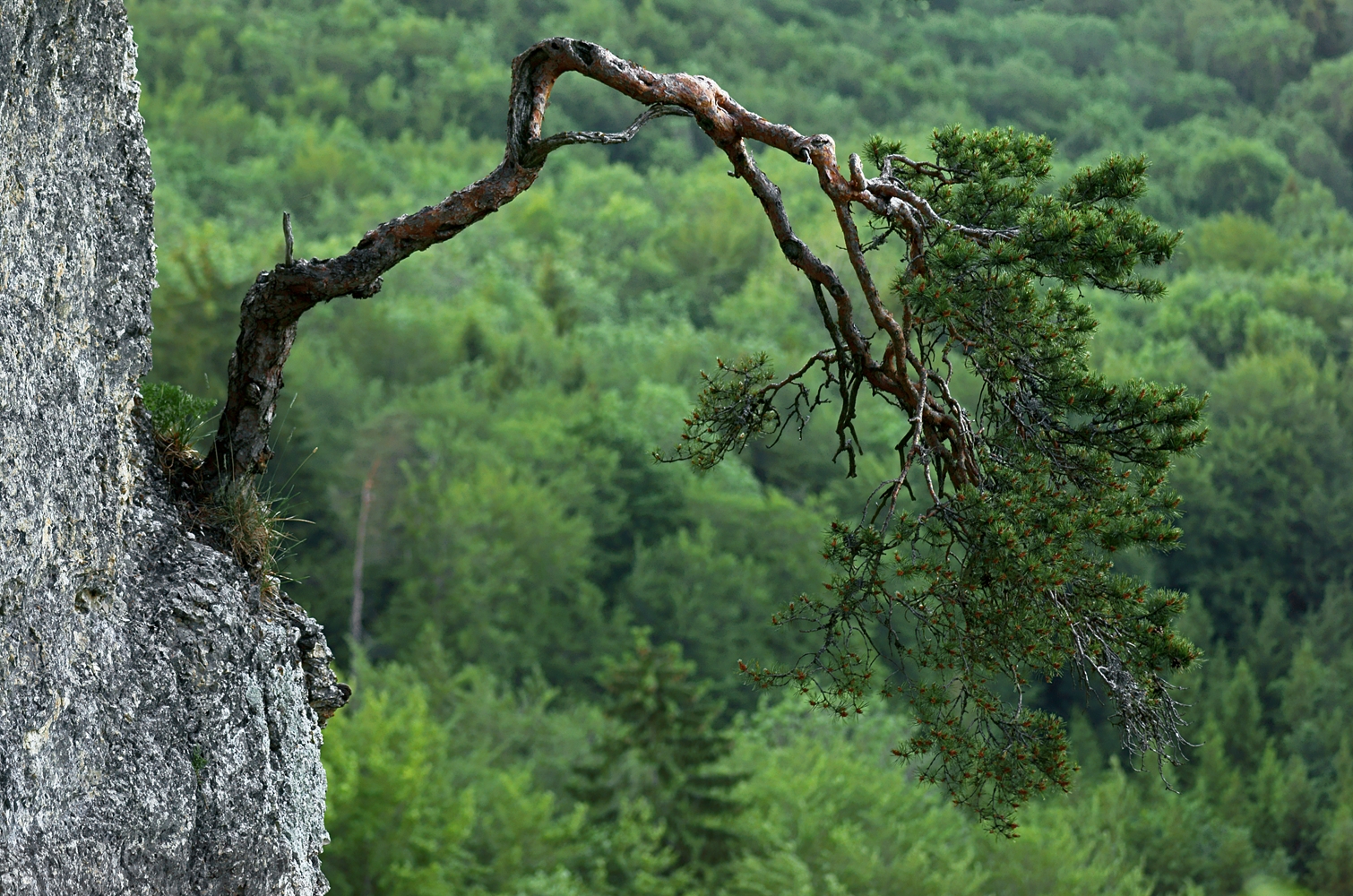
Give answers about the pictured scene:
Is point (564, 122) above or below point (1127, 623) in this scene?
above

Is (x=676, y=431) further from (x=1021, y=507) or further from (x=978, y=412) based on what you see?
(x=1021, y=507)

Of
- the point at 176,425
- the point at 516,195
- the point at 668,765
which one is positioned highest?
the point at 668,765

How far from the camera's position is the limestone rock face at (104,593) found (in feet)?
12.3

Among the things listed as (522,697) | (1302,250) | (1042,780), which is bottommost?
(1042,780)

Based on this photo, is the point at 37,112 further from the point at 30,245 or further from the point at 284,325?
the point at 284,325

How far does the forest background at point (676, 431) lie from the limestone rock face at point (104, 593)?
0.57m

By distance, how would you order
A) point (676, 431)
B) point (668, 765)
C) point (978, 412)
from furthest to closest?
point (676, 431)
point (668, 765)
point (978, 412)

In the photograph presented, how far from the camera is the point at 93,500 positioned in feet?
13.5

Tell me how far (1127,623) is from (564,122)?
74312 millimetres

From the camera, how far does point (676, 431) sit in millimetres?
51688

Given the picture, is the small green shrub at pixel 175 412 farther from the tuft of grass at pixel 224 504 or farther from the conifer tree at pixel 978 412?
the conifer tree at pixel 978 412

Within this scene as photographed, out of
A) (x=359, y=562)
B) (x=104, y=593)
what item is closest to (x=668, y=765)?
(x=359, y=562)

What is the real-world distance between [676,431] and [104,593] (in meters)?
47.6

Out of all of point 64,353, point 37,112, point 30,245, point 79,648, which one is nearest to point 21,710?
point 79,648
